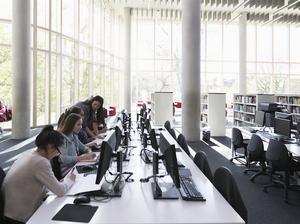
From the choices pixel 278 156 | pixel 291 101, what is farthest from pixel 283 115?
pixel 291 101

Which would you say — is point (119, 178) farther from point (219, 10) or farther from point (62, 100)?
point (219, 10)

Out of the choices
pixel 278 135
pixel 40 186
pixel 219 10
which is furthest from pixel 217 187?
pixel 219 10

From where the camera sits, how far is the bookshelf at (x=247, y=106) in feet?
30.0

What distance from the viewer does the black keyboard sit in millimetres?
2217

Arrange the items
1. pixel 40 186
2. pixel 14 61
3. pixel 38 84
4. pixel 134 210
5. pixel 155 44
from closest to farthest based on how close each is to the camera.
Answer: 1. pixel 134 210
2. pixel 40 186
3. pixel 14 61
4. pixel 38 84
5. pixel 155 44

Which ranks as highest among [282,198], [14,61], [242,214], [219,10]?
[219,10]

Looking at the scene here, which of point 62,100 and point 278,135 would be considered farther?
point 62,100

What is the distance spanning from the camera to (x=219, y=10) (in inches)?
561

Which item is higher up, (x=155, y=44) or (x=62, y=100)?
(x=155, y=44)

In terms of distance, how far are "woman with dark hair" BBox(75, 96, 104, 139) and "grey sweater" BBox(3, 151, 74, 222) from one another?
8.94ft

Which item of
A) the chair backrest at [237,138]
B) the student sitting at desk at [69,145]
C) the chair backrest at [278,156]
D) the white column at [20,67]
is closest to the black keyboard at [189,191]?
the student sitting at desk at [69,145]

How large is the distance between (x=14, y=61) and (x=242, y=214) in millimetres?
8230

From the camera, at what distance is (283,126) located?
5.60 meters

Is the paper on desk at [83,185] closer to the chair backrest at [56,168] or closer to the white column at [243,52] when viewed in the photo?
the chair backrest at [56,168]
